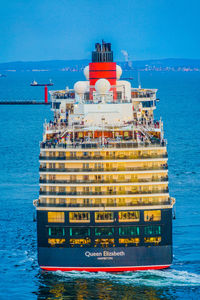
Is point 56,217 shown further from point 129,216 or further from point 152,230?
point 152,230

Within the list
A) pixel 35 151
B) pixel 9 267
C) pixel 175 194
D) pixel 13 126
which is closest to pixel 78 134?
pixel 9 267

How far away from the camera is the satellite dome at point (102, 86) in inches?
2657

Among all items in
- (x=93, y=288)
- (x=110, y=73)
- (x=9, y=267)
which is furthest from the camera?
(x=110, y=73)

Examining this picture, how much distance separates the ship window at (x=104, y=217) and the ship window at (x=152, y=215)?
2210mm

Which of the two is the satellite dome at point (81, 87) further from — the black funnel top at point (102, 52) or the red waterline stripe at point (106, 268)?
the red waterline stripe at point (106, 268)

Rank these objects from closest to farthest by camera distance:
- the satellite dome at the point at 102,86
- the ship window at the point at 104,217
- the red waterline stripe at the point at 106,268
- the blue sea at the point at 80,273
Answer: the blue sea at the point at 80,273 → the ship window at the point at 104,217 → the red waterline stripe at the point at 106,268 → the satellite dome at the point at 102,86

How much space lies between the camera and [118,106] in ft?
215

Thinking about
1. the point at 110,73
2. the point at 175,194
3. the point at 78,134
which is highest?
the point at 110,73

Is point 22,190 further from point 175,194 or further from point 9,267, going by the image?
point 9,267

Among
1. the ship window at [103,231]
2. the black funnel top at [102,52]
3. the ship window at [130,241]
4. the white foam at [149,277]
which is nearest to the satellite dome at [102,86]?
the black funnel top at [102,52]

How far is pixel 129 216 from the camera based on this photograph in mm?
56812

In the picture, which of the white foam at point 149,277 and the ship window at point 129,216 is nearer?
the white foam at point 149,277

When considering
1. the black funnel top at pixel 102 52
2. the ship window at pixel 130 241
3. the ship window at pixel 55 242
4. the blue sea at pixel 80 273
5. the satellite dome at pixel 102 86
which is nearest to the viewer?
the blue sea at pixel 80 273

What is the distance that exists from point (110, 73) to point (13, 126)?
7264 centimetres
